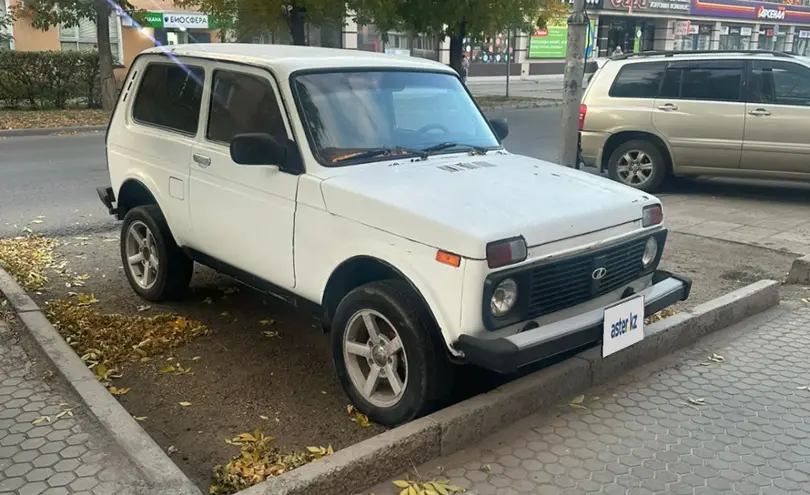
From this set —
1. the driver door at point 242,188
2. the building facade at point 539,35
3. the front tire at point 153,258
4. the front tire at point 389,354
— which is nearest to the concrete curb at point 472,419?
the front tire at point 389,354

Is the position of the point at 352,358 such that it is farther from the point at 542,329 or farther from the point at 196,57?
the point at 196,57

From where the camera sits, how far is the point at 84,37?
27422mm

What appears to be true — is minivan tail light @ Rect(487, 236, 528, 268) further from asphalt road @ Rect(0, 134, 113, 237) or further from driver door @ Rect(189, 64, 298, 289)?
asphalt road @ Rect(0, 134, 113, 237)

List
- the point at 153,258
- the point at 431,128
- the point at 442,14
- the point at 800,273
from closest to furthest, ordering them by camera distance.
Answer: the point at 431,128
the point at 153,258
the point at 800,273
the point at 442,14

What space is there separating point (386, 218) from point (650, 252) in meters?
1.73

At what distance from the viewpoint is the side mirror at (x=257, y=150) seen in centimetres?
424

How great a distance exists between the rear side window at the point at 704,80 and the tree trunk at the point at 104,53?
14.1 m

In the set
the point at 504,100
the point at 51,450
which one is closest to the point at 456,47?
the point at 504,100

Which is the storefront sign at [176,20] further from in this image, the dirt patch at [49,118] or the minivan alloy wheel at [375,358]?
the minivan alloy wheel at [375,358]

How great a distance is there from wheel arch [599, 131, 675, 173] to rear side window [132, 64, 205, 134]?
7.04m

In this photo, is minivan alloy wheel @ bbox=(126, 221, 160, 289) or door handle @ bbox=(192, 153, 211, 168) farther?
minivan alloy wheel @ bbox=(126, 221, 160, 289)

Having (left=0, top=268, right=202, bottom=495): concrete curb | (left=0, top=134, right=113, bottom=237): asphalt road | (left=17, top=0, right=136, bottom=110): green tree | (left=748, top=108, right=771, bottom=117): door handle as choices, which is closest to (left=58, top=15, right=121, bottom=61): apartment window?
(left=17, top=0, right=136, bottom=110): green tree

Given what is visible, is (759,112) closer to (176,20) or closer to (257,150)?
(257,150)

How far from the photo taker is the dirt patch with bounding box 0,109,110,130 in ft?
54.6
